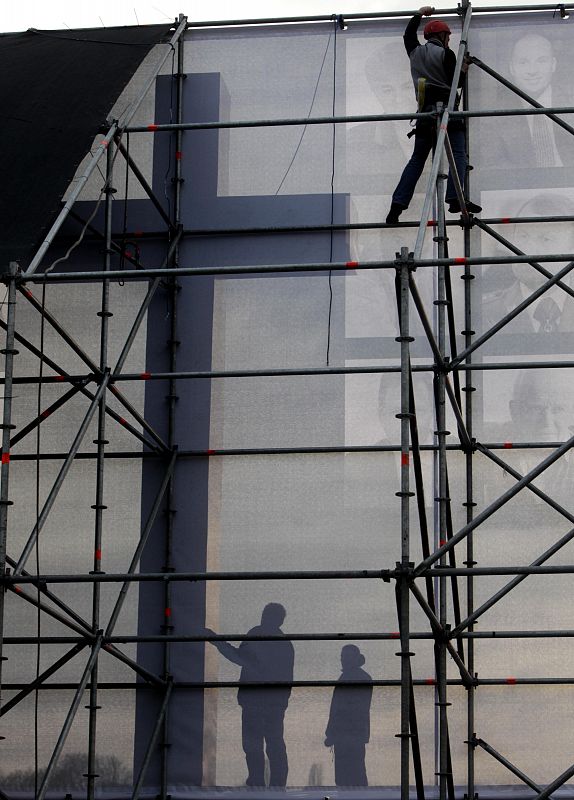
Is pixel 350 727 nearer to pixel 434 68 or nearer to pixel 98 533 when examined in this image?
pixel 98 533

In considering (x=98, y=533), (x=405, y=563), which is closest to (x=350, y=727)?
(x=98, y=533)

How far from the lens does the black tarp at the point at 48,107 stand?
26.7 feet

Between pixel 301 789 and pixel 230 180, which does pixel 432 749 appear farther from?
pixel 230 180

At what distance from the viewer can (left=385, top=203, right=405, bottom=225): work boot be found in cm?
970

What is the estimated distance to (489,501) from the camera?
376 inches

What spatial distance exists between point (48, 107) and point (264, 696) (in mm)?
4338

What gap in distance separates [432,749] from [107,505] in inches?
114

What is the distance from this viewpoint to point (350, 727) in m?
9.27

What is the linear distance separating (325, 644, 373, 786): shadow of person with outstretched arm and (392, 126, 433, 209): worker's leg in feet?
10.9

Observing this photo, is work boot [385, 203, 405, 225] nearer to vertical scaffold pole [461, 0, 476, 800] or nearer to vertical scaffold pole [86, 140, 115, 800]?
vertical scaffold pole [461, 0, 476, 800]

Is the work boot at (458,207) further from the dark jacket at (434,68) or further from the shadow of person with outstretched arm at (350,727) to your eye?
the shadow of person with outstretched arm at (350,727)

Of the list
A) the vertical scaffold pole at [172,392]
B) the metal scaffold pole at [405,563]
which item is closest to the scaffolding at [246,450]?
the vertical scaffold pole at [172,392]

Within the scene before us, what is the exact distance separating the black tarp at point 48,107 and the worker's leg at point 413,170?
2.09 m

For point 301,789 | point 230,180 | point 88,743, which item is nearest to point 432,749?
point 301,789
